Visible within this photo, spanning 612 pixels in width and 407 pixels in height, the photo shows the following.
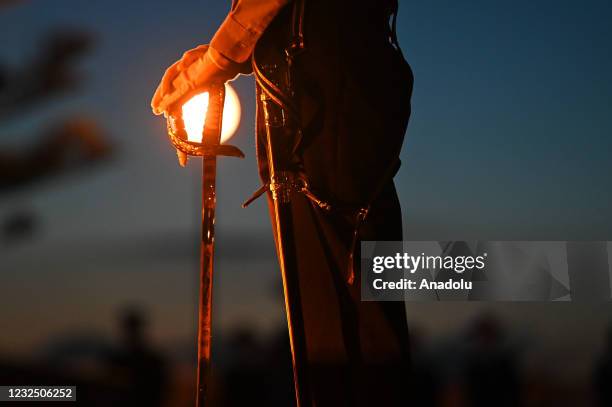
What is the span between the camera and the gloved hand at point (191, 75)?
5.14ft

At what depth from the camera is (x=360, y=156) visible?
5.12ft

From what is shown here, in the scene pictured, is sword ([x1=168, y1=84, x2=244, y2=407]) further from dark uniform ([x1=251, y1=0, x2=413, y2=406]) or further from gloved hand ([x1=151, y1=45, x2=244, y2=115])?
dark uniform ([x1=251, y1=0, x2=413, y2=406])

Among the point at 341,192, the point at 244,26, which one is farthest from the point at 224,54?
the point at 341,192

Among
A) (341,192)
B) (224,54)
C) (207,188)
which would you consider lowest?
(341,192)

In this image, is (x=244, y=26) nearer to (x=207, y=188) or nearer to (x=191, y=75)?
(x=191, y=75)

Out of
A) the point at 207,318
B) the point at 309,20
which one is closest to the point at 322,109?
the point at 309,20

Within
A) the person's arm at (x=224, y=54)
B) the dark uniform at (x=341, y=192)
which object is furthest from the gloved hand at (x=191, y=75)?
the dark uniform at (x=341, y=192)

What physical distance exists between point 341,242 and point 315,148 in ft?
0.83

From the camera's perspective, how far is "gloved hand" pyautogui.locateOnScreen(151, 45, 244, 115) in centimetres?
157

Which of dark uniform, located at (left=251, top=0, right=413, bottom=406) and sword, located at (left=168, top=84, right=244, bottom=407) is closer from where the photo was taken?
dark uniform, located at (left=251, top=0, right=413, bottom=406)

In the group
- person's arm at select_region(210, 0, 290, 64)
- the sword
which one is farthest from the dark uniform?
the sword

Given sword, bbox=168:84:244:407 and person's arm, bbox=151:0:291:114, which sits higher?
person's arm, bbox=151:0:291:114

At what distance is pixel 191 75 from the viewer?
164cm

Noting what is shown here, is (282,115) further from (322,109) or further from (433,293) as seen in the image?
(433,293)
